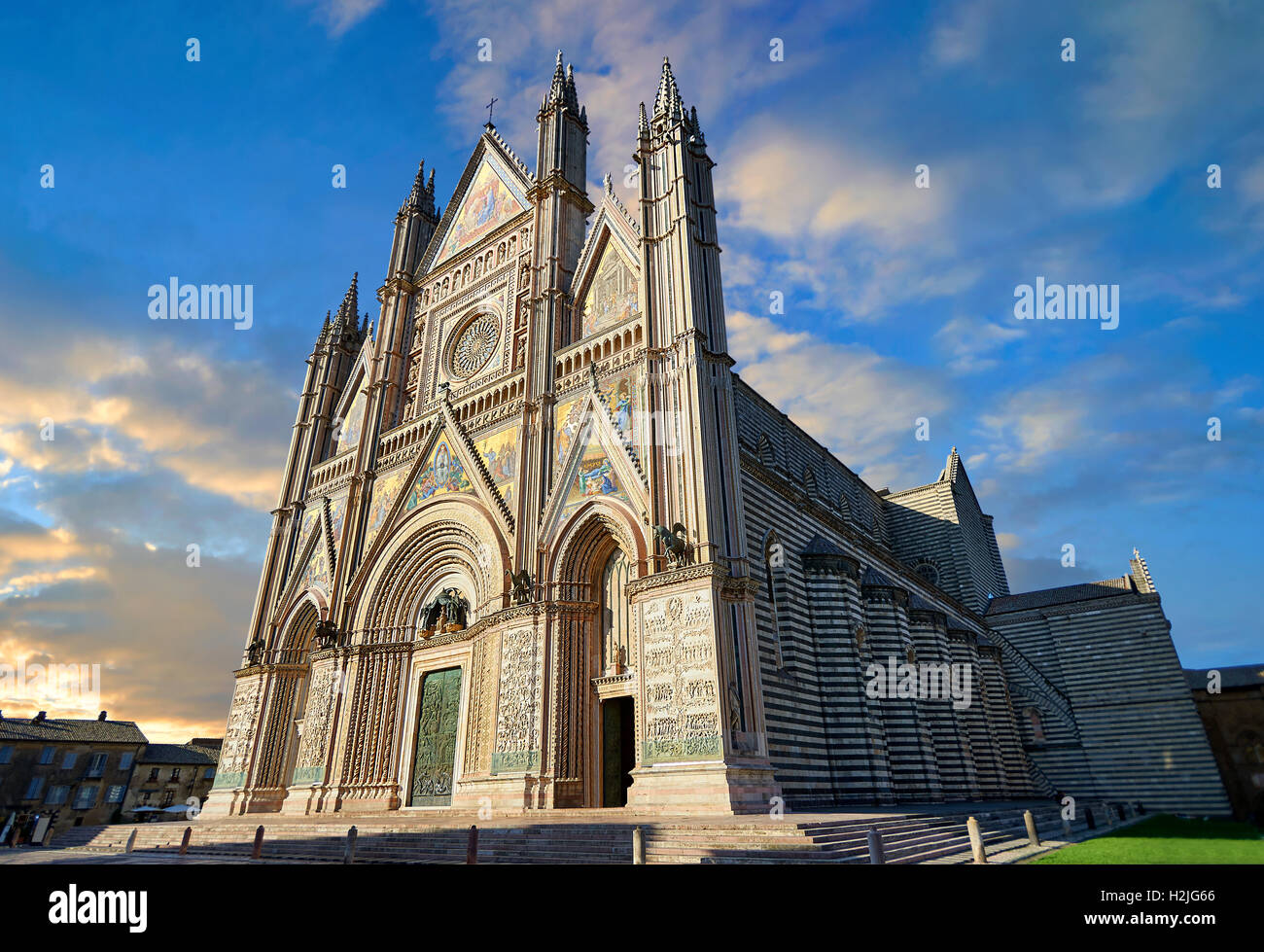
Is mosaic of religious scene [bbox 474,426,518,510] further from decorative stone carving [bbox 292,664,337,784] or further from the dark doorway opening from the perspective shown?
decorative stone carving [bbox 292,664,337,784]

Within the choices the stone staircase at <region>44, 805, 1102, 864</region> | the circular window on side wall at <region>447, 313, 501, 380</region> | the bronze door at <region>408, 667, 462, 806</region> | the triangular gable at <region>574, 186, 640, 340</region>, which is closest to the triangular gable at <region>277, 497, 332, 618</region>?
the bronze door at <region>408, 667, 462, 806</region>

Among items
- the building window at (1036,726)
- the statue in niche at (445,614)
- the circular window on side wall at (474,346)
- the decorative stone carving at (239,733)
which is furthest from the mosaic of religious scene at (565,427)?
the building window at (1036,726)

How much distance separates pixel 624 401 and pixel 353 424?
15.9m

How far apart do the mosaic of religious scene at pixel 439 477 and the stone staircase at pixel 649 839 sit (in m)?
9.96

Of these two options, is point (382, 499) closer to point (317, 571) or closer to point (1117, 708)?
point (317, 571)

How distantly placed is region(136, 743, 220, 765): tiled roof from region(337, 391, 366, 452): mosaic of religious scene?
27.7 meters

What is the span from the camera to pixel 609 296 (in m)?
21.4

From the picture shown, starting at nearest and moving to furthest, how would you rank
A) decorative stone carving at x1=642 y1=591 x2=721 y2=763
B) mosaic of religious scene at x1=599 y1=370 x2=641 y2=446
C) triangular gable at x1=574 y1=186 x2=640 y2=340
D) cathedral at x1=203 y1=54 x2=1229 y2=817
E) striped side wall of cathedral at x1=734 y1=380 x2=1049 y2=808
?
decorative stone carving at x1=642 y1=591 x2=721 y2=763 < cathedral at x1=203 y1=54 x2=1229 y2=817 < striped side wall of cathedral at x1=734 y1=380 x2=1049 y2=808 < mosaic of religious scene at x1=599 y1=370 x2=641 y2=446 < triangular gable at x1=574 y1=186 x2=640 y2=340

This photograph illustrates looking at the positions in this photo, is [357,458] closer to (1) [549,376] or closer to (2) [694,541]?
(1) [549,376]

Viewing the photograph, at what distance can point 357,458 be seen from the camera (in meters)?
26.8

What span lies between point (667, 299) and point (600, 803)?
→ 1300 cm

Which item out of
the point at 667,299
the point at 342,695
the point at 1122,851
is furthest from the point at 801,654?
the point at 342,695

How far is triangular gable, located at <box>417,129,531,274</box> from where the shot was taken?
88.6ft

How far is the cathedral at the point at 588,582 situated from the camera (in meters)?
16.0
